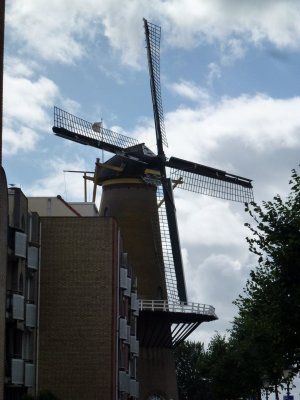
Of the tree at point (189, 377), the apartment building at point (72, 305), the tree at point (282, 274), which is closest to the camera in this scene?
the tree at point (282, 274)

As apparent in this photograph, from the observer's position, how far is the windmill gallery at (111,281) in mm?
67375

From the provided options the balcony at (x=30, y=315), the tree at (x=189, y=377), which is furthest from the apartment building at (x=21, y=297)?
the tree at (x=189, y=377)

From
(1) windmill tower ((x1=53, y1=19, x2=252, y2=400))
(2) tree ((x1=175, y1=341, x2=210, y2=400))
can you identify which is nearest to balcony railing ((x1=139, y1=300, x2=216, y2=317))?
(1) windmill tower ((x1=53, y1=19, x2=252, y2=400))

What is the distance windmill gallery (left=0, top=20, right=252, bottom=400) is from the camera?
2653 inches

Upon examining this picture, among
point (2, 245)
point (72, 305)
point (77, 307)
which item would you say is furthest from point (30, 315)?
point (2, 245)

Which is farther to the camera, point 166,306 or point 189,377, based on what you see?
point 189,377

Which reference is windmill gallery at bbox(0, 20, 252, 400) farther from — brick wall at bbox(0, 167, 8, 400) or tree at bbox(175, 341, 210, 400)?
tree at bbox(175, 341, 210, 400)

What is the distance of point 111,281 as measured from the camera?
2729 inches

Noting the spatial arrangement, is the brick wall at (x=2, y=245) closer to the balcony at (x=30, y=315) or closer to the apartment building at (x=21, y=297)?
the apartment building at (x=21, y=297)

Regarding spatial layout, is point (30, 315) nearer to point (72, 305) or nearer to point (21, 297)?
point (21, 297)

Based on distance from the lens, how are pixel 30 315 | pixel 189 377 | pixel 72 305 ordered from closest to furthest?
pixel 30 315, pixel 72 305, pixel 189 377

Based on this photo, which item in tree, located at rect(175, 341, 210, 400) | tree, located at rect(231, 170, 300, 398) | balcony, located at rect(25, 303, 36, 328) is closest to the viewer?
tree, located at rect(231, 170, 300, 398)

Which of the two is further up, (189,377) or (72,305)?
(189,377)

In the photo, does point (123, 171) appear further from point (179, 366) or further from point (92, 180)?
point (179, 366)
